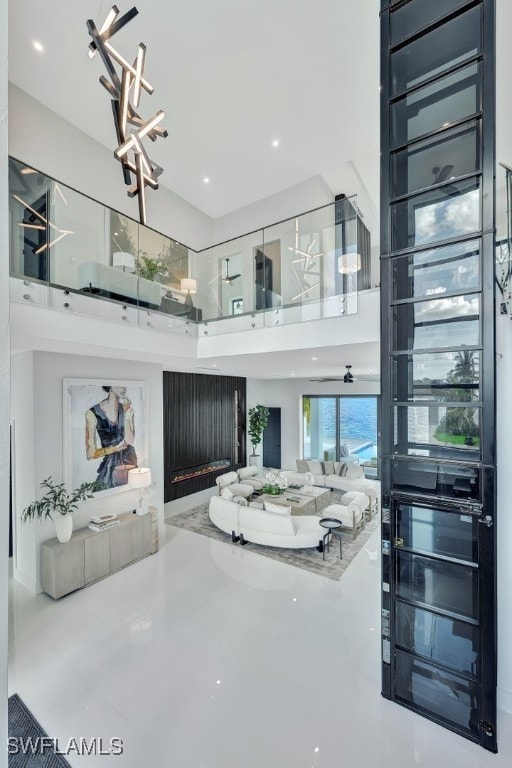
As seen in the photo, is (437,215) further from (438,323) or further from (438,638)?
(438,638)

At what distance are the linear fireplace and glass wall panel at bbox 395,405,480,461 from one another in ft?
19.6

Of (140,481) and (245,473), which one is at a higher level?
(140,481)

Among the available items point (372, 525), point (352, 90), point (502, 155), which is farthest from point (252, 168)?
point (372, 525)

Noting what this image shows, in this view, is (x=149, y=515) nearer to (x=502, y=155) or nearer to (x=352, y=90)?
(x=502, y=155)

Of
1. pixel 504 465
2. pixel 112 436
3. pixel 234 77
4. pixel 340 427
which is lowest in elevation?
pixel 340 427

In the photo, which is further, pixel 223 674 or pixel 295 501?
pixel 295 501

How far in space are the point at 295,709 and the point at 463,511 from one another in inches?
82.8

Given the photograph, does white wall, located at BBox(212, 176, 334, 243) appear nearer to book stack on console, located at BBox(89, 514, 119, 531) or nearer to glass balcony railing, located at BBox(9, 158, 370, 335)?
glass balcony railing, located at BBox(9, 158, 370, 335)

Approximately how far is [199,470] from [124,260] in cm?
539

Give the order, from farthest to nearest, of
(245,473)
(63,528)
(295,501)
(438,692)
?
(245,473) < (295,501) < (63,528) < (438,692)

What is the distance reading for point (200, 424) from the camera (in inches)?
339

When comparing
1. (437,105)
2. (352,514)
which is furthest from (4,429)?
(352,514)

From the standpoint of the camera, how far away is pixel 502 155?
9.80ft

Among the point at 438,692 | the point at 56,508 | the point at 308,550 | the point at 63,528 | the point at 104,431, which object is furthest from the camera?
the point at 308,550
